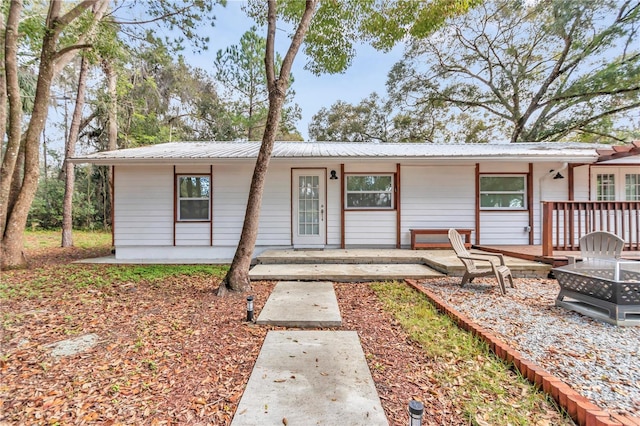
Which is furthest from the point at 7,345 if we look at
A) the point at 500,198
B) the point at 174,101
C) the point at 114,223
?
the point at 174,101

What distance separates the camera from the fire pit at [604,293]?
3.21 metres

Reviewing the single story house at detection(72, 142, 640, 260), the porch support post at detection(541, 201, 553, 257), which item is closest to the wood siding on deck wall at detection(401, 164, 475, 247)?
the single story house at detection(72, 142, 640, 260)

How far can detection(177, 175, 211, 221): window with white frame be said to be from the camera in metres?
7.56

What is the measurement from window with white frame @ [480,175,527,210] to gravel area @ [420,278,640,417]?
11.6 feet

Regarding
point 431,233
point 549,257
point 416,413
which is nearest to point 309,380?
point 416,413

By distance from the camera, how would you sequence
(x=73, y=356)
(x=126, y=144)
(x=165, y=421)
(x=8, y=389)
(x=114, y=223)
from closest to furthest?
(x=165, y=421), (x=8, y=389), (x=73, y=356), (x=114, y=223), (x=126, y=144)

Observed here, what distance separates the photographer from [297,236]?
25.1 feet

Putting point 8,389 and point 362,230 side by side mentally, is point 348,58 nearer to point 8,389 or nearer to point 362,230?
point 362,230

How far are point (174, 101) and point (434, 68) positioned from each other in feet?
53.2

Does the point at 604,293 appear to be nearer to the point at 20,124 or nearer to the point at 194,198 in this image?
the point at 194,198

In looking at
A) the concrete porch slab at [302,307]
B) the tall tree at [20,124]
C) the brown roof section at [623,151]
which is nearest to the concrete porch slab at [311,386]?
the concrete porch slab at [302,307]

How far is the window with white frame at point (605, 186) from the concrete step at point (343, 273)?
594 cm

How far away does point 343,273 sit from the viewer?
17.7 ft

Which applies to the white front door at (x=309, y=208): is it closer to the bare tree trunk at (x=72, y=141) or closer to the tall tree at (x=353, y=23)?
the tall tree at (x=353, y=23)
